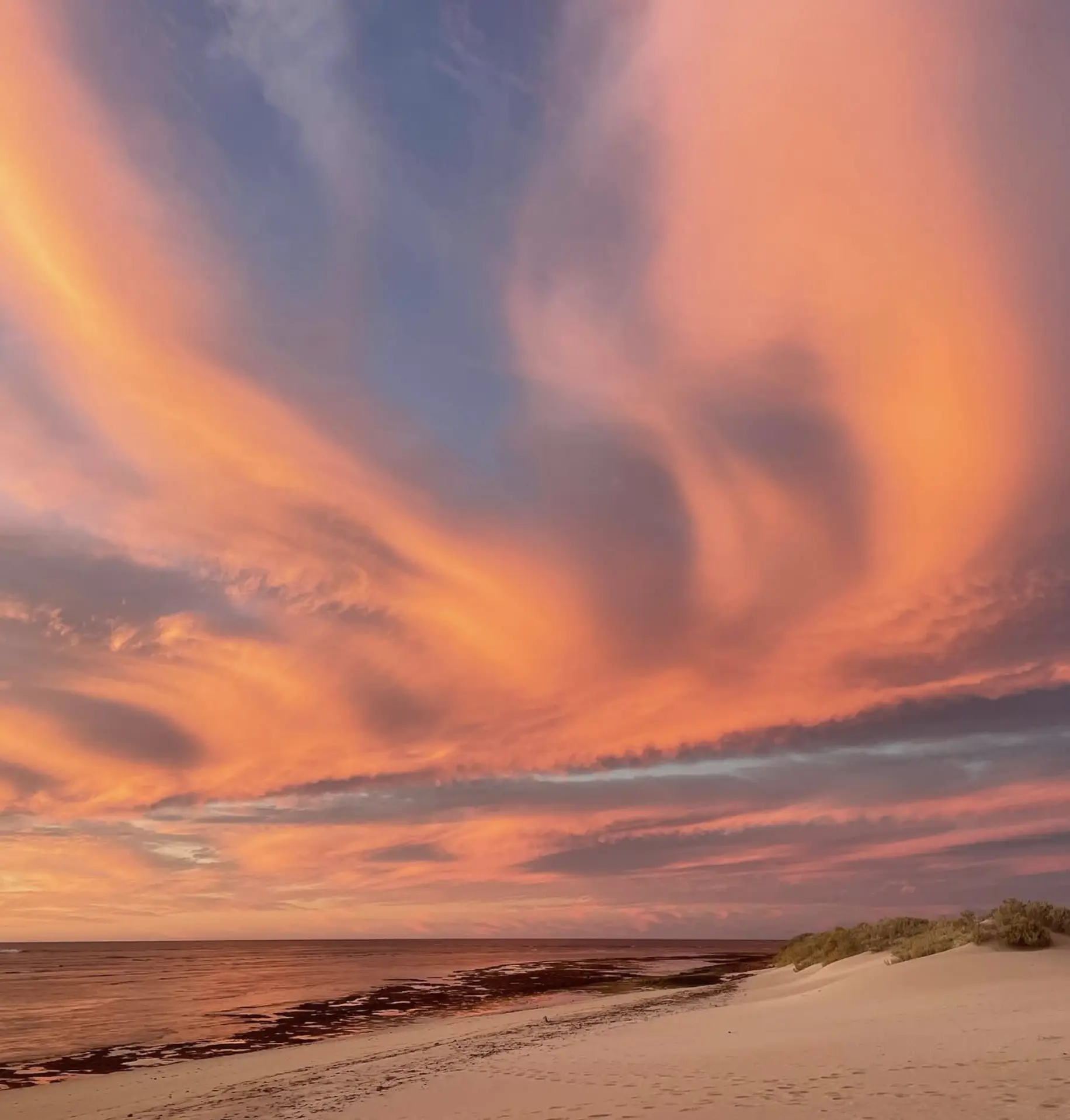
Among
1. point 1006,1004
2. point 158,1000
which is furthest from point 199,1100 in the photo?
point 158,1000

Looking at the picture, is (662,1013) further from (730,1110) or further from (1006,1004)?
(730,1110)

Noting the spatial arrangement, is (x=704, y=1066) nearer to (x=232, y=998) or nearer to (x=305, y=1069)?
(x=305, y=1069)

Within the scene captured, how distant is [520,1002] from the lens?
5834cm

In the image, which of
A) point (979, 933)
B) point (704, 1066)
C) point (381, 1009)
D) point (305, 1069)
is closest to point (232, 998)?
point (381, 1009)

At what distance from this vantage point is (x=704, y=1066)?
62.0ft

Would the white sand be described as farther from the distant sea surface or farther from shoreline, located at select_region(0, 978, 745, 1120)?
the distant sea surface

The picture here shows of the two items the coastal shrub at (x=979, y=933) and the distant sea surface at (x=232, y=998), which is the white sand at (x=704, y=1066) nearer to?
the coastal shrub at (x=979, y=933)

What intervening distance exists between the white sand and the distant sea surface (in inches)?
274

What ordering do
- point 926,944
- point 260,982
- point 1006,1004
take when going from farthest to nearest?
point 260,982, point 926,944, point 1006,1004

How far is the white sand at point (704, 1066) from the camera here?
14.5 m

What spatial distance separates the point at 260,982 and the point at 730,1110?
82.9 metres

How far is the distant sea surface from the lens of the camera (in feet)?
A: 130

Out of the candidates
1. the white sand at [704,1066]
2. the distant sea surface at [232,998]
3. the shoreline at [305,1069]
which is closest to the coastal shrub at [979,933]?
the white sand at [704,1066]

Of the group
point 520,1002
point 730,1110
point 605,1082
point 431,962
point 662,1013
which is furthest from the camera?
point 431,962
